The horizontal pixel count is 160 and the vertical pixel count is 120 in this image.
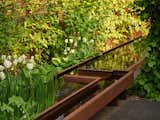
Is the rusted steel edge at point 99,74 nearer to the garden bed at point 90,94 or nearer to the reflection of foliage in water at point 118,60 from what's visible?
the garden bed at point 90,94

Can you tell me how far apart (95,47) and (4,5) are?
8.23 ft

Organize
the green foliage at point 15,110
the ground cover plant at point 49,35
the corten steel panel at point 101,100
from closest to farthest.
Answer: the green foliage at point 15,110
the corten steel panel at point 101,100
the ground cover plant at point 49,35

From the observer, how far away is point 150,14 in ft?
17.7

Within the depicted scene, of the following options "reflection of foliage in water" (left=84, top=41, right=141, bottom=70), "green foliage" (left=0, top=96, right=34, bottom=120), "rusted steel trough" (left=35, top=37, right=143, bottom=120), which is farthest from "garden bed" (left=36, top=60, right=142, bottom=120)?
"reflection of foliage in water" (left=84, top=41, right=141, bottom=70)

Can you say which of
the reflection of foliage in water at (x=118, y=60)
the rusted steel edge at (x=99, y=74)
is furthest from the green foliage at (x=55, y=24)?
the rusted steel edge at (x=99, y=74)

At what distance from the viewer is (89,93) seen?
4.69 meters

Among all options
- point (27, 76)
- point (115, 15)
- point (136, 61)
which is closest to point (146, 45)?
point (136, 61)

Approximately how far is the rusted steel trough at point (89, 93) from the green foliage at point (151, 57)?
0.69 feet

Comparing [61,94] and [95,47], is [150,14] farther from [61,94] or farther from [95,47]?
[95,47]

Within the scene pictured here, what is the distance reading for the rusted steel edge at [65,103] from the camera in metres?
3.66

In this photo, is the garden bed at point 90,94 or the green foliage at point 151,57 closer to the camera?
the garden bed at point 90,94

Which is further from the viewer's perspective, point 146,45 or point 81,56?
point 81,56

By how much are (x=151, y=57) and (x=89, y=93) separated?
1146 mm

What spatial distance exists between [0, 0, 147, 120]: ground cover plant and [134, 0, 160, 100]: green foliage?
1.22m
